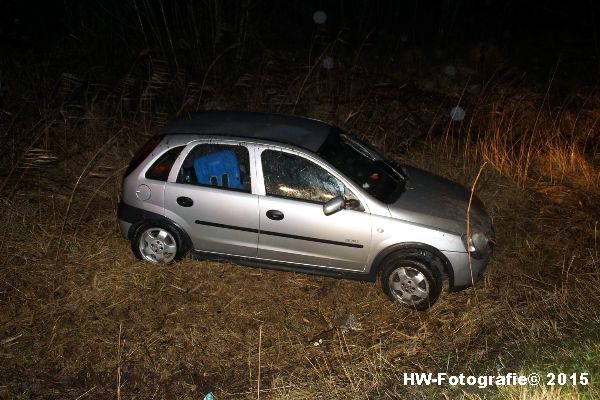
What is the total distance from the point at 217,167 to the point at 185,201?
46cm

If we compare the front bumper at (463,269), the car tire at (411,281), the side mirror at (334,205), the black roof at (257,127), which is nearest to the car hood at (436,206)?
the front bumper at (463,269)

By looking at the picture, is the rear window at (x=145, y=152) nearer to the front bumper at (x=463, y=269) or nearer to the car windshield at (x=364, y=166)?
the car windshield at (x=364, y=166)

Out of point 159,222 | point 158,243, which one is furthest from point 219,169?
point 158,243

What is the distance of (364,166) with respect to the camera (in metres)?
5.55

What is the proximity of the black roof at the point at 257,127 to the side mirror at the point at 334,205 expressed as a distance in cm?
60

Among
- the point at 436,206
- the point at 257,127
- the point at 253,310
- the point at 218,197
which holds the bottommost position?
the point at 253,310

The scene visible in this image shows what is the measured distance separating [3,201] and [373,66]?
754 cm

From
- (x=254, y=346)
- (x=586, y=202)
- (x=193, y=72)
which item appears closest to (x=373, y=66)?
(x=193, y=72)

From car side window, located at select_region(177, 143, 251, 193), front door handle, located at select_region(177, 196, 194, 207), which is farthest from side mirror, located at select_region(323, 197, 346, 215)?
front door handle, located at select_region(177, 196, 194, 207)

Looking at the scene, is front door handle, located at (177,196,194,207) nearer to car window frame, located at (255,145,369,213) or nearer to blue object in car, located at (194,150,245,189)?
blue object in car, located at (194,150,245,189)

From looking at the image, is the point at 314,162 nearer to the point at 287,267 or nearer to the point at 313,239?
the point at 313,239

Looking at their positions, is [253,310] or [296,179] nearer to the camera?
[296,179]

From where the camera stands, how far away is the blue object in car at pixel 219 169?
5352mm

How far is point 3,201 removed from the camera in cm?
690
